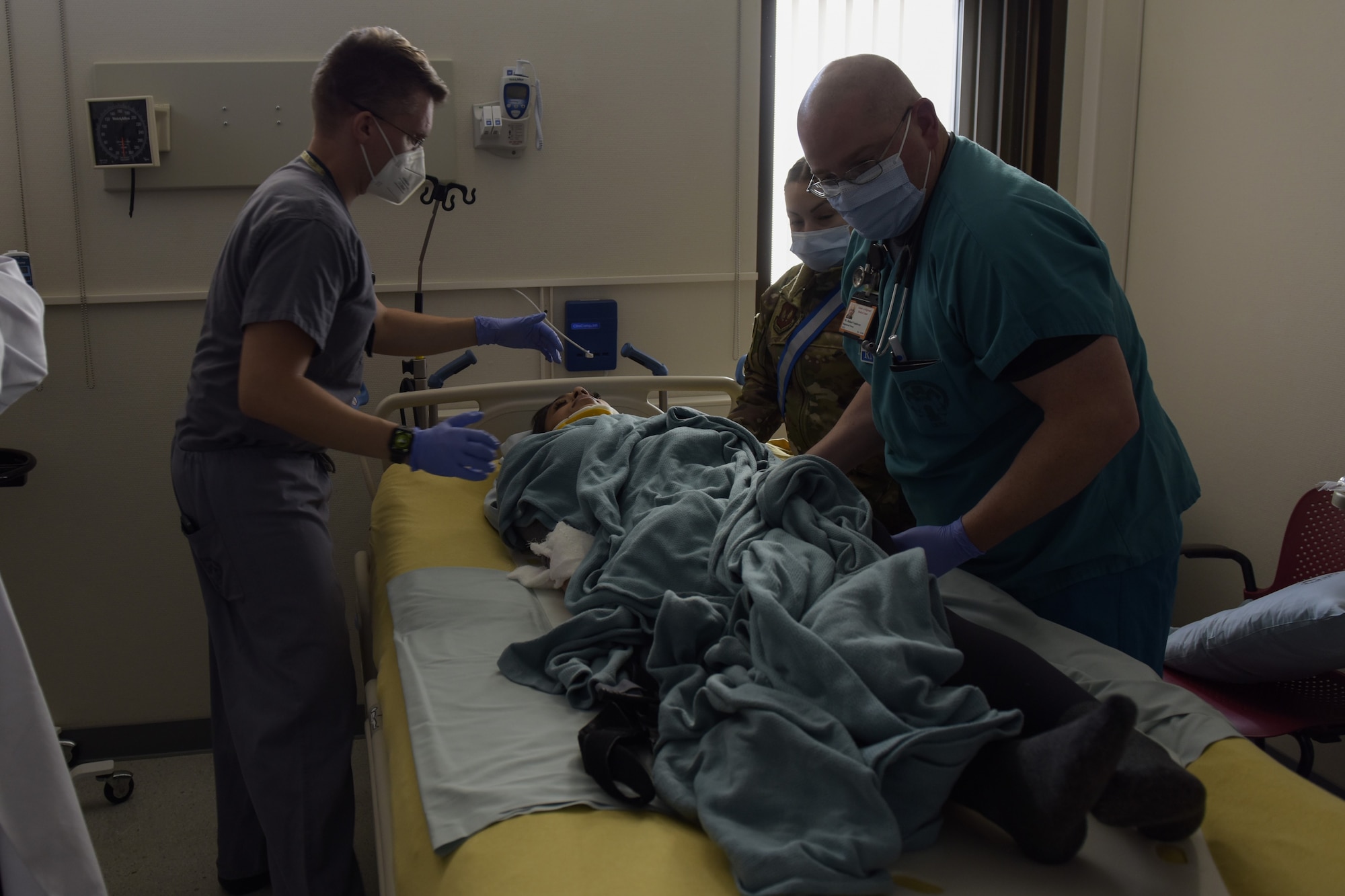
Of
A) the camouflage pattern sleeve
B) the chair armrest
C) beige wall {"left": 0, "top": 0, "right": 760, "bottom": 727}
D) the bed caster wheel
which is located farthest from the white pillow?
the bed caster wheel

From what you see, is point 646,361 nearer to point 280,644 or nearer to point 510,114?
point 510,114

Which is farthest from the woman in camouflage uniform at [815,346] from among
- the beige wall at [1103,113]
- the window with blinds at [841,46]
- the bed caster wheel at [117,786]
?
the bed caster wheel at [117,786]

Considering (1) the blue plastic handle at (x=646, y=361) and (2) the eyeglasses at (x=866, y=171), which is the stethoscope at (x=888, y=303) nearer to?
(2) the eyeglasses at (x=866, y=171)

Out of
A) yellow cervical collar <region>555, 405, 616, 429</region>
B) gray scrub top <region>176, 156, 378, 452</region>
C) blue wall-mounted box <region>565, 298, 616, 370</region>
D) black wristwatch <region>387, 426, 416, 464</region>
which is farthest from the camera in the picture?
blue wall-mounted box <region>565, 298, 616, 370</region>

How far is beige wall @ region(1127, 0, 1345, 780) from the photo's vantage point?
248cm

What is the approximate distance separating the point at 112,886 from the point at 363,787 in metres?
0.65

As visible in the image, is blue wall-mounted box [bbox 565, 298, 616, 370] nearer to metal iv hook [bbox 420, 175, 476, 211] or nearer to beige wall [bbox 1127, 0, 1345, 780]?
metal iv hook [bbox 420, 175, 476, 211]

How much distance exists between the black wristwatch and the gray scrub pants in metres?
0.26

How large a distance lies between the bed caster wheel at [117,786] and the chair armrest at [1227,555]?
2958 mm

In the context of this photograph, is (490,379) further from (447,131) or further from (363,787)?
(363,787)

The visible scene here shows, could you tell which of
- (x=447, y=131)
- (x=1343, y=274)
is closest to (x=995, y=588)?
(x=1343, y=274)

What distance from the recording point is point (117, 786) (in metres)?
2.61

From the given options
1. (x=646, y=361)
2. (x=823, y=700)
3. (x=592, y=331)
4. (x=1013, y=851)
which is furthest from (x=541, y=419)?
(x=1013, y=851)

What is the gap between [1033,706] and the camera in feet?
3.72
